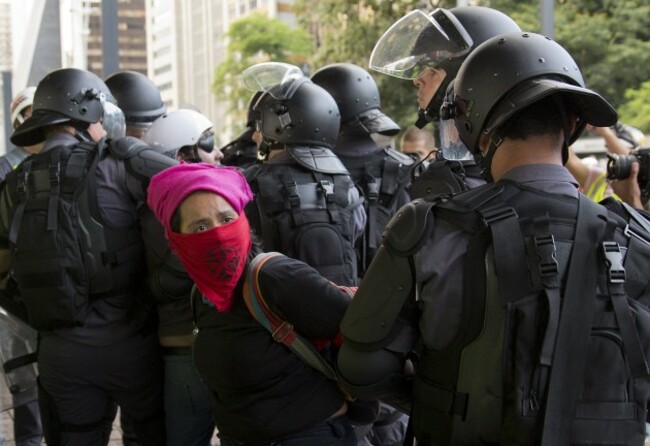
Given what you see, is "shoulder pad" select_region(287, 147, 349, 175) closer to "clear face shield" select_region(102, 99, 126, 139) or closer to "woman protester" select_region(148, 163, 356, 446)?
"clear face shield" select_region(102, 99, 126, 139)

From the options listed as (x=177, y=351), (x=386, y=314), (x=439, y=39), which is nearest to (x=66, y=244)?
(x=177, y=351)

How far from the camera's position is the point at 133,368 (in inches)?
162

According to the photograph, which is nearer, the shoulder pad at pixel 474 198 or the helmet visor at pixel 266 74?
the shoulder pad at pixel 474 198

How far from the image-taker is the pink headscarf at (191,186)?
9.45 feet

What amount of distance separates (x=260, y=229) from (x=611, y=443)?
8.39 ft

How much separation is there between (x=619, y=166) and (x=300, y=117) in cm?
163

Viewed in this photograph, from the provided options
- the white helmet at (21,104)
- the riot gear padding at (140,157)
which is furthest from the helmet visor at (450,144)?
the white helmet at (21,104)

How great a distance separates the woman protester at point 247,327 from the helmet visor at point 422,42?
1.15m

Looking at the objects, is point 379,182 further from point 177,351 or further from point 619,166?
point 177,351

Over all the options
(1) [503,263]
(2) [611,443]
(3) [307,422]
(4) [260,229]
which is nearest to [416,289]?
(1) [503,263]

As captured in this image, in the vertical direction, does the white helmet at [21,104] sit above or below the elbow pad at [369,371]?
below

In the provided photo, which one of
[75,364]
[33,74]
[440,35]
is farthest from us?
[33,74]

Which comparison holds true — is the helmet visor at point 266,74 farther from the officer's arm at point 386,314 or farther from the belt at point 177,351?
the officer's arm at point 386,314

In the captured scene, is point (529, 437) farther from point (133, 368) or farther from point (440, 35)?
point (133, 368)
